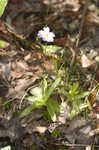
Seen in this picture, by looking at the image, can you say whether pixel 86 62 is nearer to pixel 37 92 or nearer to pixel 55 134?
pixel 37 92

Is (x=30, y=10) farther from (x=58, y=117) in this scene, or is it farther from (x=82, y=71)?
(x=58, y=117)

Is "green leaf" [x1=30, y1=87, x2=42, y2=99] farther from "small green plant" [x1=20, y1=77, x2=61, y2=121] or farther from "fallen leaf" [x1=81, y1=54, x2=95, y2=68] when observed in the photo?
"fallen leaf" [x1=81, y1=54, x2=95, y2=68]

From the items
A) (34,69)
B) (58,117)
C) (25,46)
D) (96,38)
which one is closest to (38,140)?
(58,117)

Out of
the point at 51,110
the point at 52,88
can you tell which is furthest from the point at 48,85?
the point at 51,110

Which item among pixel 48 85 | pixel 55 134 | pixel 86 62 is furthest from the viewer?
pixel 86 62

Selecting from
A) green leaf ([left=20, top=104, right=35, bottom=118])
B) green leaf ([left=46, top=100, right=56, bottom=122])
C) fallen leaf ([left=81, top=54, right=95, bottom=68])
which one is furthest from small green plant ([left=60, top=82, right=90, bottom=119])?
fallen leaf ([left=81, top=54, right=95, bottom=68])

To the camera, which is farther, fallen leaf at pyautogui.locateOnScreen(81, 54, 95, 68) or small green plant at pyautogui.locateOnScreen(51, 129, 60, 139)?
fallen leaf at pyautogui.locateOnScreen(81, 54, 95, 68)

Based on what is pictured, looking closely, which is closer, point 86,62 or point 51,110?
point 51,110

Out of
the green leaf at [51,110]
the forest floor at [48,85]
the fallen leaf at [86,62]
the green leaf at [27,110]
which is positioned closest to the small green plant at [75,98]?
the forest floor at [48,85]
